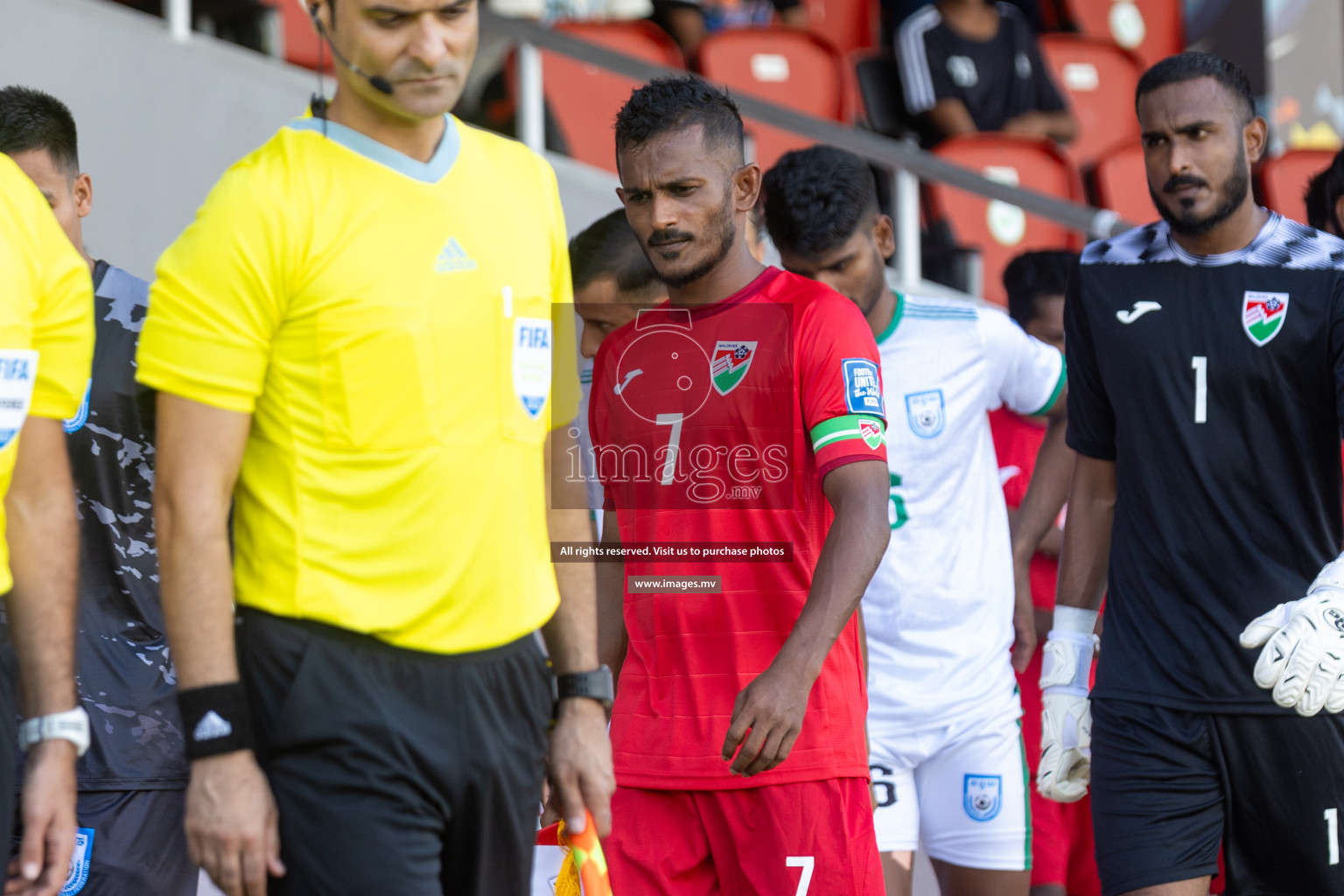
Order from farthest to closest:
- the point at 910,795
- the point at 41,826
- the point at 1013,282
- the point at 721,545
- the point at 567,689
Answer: the point at 1013,282 < the point at 910,795 < the point at 721,545 < the point at 567,689 < the point at 41,826

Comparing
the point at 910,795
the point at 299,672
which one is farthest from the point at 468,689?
the point at 910,795

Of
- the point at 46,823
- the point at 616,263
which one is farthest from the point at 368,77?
the point at 616,263

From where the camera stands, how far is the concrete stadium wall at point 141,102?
588 centimetres

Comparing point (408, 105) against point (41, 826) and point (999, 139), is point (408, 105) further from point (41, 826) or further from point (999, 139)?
point (999, 139)

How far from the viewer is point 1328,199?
427cm

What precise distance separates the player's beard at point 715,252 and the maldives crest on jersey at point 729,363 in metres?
0.15

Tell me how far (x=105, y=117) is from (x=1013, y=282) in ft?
11.3

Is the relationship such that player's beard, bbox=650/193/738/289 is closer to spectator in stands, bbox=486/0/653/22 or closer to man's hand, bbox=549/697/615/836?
man's hand, bbox=549/697/615/836

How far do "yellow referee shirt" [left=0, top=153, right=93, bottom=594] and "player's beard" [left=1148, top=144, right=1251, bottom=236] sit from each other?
7.47 feet

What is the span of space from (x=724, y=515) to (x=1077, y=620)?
1044mm

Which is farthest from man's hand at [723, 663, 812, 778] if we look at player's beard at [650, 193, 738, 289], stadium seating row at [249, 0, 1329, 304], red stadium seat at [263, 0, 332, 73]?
red stadium seat at [263, 0, 332, 73]

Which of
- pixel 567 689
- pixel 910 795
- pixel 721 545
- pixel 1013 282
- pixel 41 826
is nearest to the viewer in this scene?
pixel 41 826

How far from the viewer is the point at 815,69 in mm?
8461

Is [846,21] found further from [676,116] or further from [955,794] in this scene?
[676,116]
